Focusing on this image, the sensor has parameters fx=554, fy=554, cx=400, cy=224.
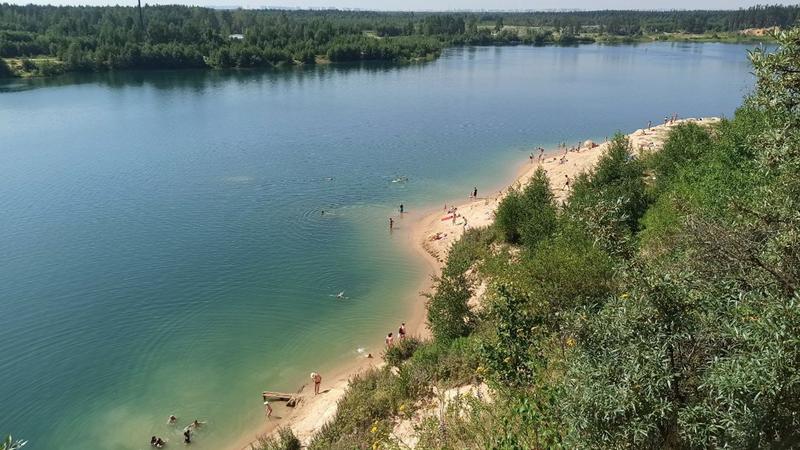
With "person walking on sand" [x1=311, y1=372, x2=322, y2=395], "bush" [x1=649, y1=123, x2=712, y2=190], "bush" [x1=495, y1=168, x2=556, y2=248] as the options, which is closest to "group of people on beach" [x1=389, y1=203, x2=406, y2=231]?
"bush" [x1=495, y1=168, x2=556, y2=248]

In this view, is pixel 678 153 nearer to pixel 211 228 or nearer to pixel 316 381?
pixel 316 381

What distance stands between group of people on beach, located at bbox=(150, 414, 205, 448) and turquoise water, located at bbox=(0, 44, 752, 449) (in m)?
0.37

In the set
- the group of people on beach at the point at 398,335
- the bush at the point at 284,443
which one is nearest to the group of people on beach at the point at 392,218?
the group of people on beach at the point at 398,335

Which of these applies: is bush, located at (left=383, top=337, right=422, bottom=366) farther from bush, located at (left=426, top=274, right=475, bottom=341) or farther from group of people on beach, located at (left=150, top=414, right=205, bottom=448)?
group of people on beach, located at (left=150, top=414, right=205, bottom=448)

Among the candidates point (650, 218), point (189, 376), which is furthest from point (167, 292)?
point (650, 218)

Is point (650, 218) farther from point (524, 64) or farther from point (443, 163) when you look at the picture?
point (524, 64)

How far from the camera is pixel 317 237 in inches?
1721

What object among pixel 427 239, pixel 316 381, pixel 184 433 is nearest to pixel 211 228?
pixel 427 239

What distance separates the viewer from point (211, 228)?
44844 millimetres

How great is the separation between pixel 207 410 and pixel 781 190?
23347 millimetres

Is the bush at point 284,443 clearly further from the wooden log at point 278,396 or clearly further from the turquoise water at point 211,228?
the wooden log at point 278,396

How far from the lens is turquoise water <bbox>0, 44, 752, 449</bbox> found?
27.0 metres

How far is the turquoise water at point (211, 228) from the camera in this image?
88.5ft

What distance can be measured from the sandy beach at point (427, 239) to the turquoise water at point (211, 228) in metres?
1.05
